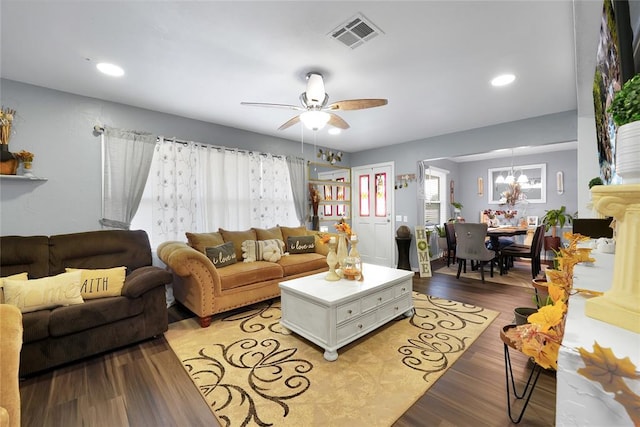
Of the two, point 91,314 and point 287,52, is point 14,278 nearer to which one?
point 91,314

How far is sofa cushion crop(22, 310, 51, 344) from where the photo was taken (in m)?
1.92

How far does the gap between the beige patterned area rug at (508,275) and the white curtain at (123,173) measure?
508cm

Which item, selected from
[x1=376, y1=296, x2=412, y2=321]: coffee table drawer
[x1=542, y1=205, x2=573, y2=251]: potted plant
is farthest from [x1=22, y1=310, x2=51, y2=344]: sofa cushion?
[x1=542, y1=205, x2=573, y2=251]: potted plant

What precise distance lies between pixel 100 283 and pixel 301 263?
2174mm

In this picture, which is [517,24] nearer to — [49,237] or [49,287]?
[49,287]

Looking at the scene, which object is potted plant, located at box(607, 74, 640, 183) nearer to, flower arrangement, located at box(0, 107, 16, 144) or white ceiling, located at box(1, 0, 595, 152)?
white ceiling, located at box(1, 0, 595, 152)

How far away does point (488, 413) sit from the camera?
160 cm

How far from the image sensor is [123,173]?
317 cm

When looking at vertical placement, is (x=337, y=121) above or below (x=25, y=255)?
above

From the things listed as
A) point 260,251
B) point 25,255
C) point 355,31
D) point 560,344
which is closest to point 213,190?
point 260,251

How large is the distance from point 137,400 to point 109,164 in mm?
2605

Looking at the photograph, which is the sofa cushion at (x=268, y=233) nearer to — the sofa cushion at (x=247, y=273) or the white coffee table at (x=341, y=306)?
the sofa cushion at (x=247, y=273)

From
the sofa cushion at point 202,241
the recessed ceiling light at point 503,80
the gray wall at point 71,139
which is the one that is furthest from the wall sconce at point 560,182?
the sofa cushion at point 202,241

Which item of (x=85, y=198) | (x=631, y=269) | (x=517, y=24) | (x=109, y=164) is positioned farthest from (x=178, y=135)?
(x=631, y=269)
